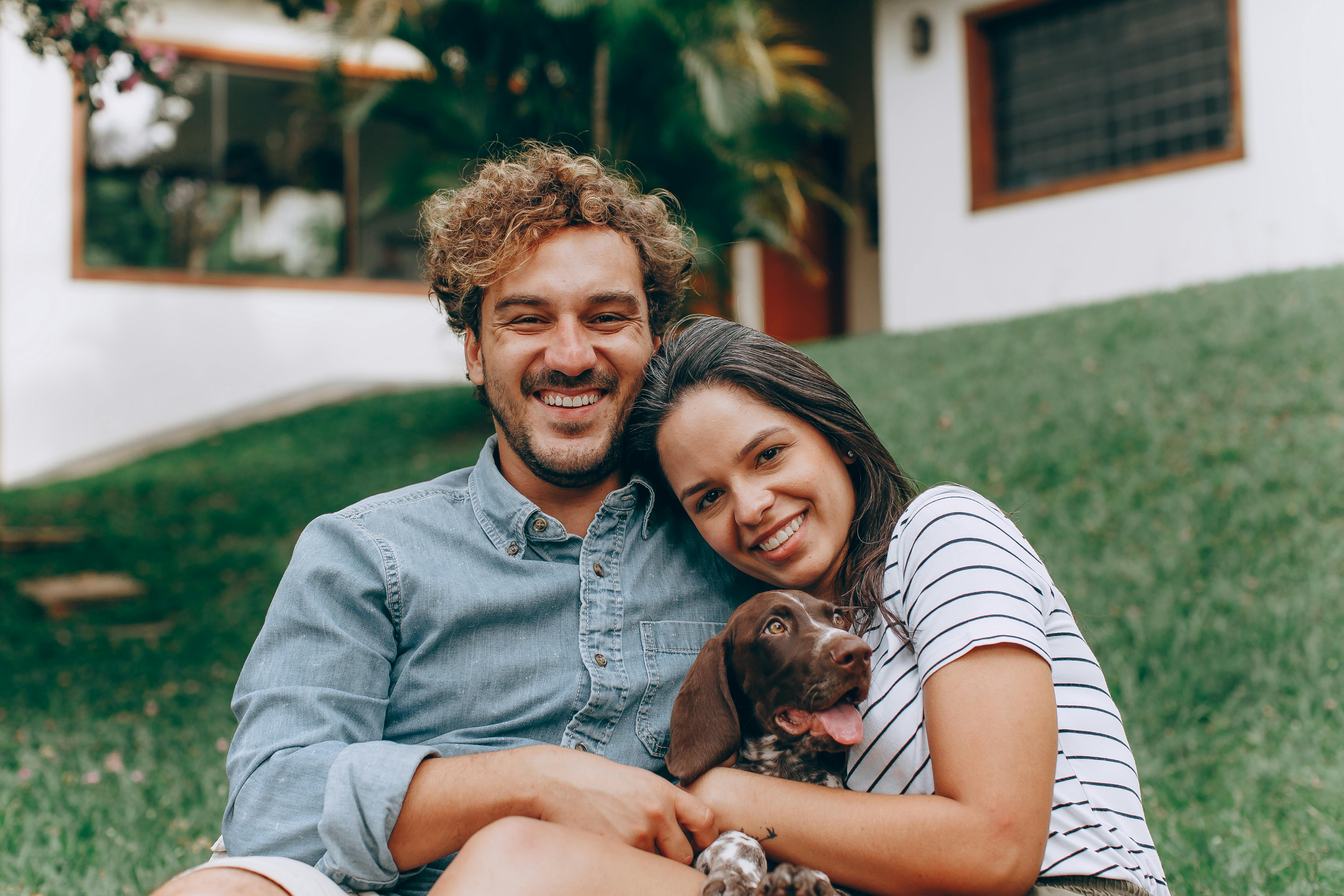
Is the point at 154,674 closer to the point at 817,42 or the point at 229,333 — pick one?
the point at 229,333

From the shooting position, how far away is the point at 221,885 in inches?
65.8

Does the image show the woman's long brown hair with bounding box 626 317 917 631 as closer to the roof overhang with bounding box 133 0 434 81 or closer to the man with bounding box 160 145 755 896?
the man with bounding box 160 145 755 896

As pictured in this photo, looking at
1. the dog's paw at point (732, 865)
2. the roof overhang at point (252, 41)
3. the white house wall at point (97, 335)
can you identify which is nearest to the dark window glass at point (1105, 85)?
the roof overhang at point (252, 41)

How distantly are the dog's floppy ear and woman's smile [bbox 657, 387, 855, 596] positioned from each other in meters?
0.24

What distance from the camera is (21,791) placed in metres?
4.25

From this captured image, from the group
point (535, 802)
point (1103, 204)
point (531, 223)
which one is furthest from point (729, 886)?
point (1103, 204)

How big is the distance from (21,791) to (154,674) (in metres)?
1.69

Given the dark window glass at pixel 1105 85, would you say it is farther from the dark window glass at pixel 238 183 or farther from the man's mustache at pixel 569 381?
the man's mustache at pixel 569 381

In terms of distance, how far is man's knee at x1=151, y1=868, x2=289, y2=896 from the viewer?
166 cm

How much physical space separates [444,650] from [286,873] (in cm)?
55

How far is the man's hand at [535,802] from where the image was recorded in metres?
1.88

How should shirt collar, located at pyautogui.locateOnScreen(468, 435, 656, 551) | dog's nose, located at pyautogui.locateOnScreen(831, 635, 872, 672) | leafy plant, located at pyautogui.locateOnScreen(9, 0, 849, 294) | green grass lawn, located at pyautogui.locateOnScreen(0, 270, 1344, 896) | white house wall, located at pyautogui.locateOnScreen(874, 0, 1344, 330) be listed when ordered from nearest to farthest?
dog's nose, located at pyautogui.locateOnScreen(831, 635, 872, 672) → shirt collar, located at pyautogui.locateOnScreen(468, 435, 656, 551) → green grass lawn, located at pyautogui.locateOnScreen(0, 270, 1344, 896) → leafy plant, located at pyautogui.locateOnScreen(9, 0, 849, 294) → white house wall, located at pyautogui.locateOnScreen(874, 0, 1344, 330)

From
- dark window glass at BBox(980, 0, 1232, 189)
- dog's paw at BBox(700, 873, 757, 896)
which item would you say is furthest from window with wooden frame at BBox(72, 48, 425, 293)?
dog's paw at BBox(700, 873, 757, 896)

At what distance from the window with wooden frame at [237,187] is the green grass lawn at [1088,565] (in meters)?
3.12
